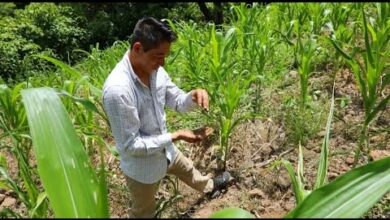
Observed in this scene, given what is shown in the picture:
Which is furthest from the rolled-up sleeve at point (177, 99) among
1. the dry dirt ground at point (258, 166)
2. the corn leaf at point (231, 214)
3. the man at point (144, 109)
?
the corn leaf at point (231, 214)

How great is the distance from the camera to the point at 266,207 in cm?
242

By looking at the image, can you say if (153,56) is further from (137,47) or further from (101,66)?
(101,66)

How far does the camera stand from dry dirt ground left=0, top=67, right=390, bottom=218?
8.16ft

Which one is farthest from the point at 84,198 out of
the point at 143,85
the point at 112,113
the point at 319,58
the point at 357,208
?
the point at 319,58

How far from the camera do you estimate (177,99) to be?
2.36 meters

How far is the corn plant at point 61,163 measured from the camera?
1.01 metres

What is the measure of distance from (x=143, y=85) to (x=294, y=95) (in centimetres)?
146

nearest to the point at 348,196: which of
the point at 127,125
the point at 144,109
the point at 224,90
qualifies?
the point at 127,125

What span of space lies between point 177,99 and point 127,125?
21.0 inches

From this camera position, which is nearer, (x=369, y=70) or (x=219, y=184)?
(x=369, y=70)

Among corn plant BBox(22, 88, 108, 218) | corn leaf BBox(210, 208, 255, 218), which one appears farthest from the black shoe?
corn leaf BBox(210, 208, 255, 218)

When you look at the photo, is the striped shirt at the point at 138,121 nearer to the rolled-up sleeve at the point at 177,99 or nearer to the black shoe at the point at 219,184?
the rolled-up sleeve at the point at 177,99

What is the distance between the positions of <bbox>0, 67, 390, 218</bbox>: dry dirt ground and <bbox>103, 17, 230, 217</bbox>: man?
0.83 feet

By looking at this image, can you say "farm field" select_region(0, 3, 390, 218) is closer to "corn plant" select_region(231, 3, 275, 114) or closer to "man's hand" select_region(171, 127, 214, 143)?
"corn plant" select_region(231, 3, 275, 114)
